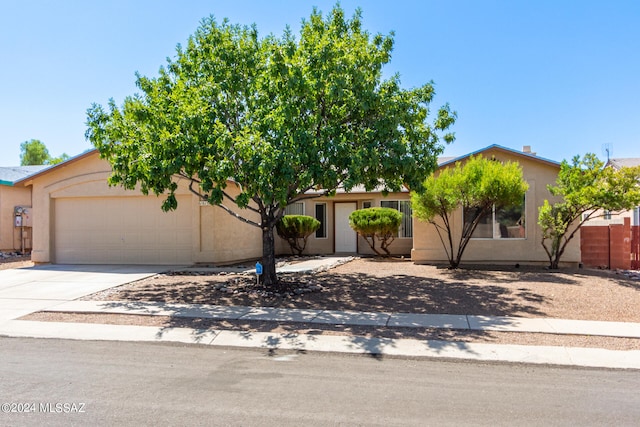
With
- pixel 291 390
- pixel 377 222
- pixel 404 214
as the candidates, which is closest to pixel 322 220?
pixel 404 214

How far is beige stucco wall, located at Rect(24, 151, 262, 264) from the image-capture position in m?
16.2

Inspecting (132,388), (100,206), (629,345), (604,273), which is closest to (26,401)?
(132,388)

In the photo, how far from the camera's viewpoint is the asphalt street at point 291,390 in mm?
4523

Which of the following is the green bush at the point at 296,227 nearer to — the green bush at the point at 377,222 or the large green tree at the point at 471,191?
the green bush at the point at 377,222

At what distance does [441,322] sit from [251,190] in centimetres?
449

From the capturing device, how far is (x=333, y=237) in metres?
21.5

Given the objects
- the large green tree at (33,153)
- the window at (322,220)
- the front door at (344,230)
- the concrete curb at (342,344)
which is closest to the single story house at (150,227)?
the window at (322,220)

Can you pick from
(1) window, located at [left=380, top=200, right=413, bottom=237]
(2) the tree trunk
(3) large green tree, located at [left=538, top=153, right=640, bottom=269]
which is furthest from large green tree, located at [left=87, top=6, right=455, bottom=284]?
(1) window, located at [left=380, top=200, right=413, bottom=237]

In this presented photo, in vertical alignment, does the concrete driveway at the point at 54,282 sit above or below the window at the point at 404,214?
below

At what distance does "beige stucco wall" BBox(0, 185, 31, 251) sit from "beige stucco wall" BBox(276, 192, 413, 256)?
41.7 feet

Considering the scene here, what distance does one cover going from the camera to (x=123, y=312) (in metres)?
9.38

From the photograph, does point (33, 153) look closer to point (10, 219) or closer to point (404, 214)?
point (10, 219)

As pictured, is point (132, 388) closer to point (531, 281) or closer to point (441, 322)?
point (441, 322)

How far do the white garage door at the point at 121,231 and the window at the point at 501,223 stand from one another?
995cm
